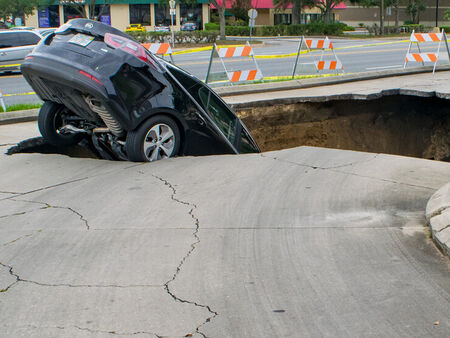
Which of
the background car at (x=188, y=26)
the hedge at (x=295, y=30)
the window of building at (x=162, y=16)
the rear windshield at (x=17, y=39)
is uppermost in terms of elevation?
the window of building at (x=162, y=16)

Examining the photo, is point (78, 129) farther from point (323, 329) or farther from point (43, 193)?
point (323, 329)

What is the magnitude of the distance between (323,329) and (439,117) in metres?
11.8

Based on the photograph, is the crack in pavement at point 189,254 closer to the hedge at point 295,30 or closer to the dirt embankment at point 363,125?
the dirt embankment at point 363,125

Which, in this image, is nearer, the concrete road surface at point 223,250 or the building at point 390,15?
the concrete road surface at point 223,250

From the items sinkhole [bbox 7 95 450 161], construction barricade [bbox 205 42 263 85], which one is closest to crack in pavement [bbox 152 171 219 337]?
sinkhole [bbox 7 95 450 161]

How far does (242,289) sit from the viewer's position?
13.7 ft

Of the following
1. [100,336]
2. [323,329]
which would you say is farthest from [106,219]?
[323,329]

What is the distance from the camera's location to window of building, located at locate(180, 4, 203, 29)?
6925 centimetres

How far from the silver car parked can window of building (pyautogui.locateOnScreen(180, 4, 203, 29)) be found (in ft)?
150

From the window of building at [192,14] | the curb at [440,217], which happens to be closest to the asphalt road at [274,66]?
the curb at [440,217]

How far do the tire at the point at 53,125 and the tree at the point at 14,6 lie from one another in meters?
52.0

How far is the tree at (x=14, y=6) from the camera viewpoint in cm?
5584

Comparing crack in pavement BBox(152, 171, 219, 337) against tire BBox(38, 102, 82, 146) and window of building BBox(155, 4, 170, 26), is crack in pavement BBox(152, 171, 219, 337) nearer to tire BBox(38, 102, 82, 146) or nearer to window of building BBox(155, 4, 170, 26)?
tire BBox(38, 102, 82, 146)

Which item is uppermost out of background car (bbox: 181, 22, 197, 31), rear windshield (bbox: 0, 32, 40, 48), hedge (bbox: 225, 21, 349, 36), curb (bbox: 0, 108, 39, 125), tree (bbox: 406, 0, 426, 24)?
tree (bbox: 406, 0, 426, 24)
